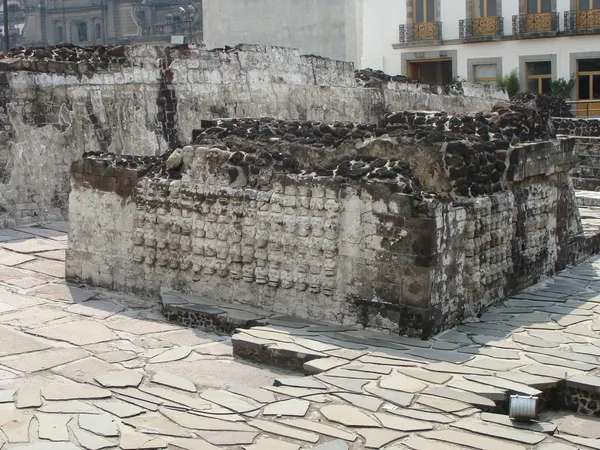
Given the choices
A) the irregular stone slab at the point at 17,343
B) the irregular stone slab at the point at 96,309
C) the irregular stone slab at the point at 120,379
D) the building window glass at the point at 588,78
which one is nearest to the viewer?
the irregular stone slab at the point at 120,379

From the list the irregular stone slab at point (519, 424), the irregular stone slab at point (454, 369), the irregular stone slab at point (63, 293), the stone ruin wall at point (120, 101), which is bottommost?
the irregular stone slab at point (519, 424)

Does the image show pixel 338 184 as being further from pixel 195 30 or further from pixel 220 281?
pixel 195 30

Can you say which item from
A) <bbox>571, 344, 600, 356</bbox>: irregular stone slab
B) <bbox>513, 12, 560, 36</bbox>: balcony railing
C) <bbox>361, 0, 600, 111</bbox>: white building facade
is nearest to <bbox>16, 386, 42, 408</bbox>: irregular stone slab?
<bbox>571, 344, 600, 356</bbox>: irregular stone slab

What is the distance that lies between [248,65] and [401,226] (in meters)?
8.81

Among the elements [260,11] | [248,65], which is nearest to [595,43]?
[260,11]

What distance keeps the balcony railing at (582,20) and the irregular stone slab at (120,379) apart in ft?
77.1

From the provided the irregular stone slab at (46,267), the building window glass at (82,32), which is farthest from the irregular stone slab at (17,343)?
the building window glass at (82,32)

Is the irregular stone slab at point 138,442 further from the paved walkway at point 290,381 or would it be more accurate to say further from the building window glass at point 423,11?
the building window glass at point 423,11

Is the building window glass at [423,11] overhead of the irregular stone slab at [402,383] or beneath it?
overhead

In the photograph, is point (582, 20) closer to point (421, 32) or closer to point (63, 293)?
point (421, 32)

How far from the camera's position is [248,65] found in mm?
14469

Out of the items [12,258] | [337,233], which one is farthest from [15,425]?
[12,258]

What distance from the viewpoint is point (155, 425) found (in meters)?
4.77

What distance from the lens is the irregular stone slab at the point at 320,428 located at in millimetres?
4566
